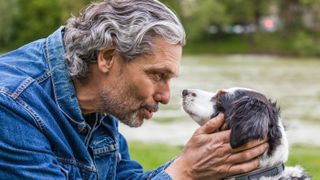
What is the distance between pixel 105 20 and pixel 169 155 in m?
5.29

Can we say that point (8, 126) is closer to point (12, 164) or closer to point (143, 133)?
point (12, 164)

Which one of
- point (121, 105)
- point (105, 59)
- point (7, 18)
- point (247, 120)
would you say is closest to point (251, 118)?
point (247, 120)

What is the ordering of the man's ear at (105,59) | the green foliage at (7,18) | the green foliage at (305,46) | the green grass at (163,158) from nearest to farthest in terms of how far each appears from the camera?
the man's ear at (105,59) → the green grass at (163,158) → the green foliage at (305,46) → the green foliage at (7,18)

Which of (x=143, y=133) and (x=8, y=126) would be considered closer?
(x=8, y=126)

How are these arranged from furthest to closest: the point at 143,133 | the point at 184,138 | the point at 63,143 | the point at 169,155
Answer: the point at 143,133
the point at 184,138
the point at 169,155
the point at 63,143

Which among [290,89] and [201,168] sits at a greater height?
[290,89]

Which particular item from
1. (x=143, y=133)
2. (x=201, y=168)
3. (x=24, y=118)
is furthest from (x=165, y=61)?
(x=143, y=133)

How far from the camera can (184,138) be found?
12031 mm

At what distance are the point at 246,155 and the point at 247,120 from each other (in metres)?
0.25

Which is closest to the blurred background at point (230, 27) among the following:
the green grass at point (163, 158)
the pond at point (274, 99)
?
the pond at point (274, 99)

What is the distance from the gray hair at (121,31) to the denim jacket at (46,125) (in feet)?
0.25

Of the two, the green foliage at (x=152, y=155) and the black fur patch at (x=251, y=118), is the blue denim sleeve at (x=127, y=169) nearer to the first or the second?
the black fur patch at (x=251, y=118)

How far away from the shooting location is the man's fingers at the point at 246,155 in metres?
3.08

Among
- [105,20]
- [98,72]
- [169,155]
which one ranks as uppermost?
[105,20]
